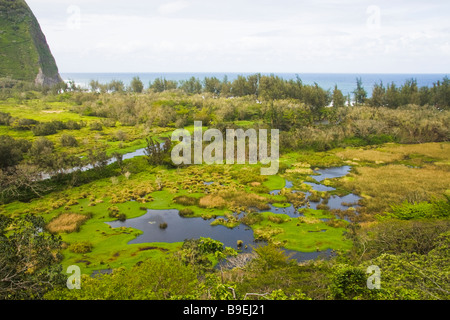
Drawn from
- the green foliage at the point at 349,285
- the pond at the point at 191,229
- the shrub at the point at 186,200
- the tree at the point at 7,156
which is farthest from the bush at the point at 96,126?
the green foliage at the point at 349,285

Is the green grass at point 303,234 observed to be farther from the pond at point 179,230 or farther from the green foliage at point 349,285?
the green foliage at point 349,285

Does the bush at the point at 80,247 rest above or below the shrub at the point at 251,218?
below

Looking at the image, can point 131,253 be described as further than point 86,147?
No

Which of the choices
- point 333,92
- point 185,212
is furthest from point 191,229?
point 333,92
